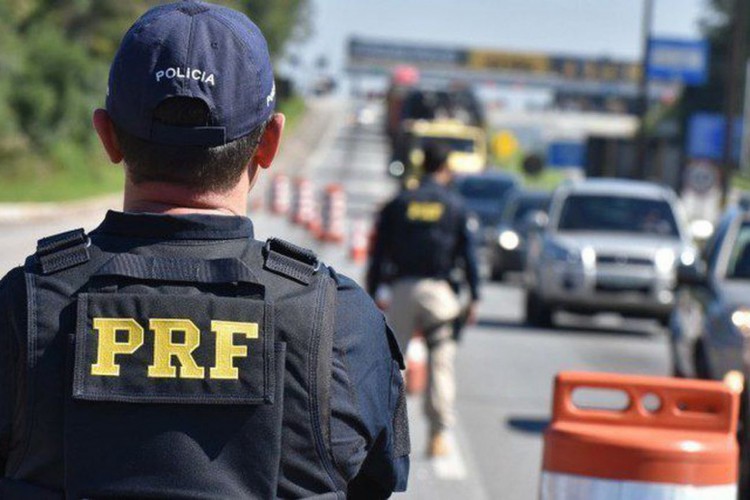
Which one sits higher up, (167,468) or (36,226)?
(167,468)

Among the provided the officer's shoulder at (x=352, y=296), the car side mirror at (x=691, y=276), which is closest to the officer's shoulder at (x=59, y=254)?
the officer's shoulder at (x=352, y=296)

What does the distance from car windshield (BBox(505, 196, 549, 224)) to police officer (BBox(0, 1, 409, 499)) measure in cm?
2773

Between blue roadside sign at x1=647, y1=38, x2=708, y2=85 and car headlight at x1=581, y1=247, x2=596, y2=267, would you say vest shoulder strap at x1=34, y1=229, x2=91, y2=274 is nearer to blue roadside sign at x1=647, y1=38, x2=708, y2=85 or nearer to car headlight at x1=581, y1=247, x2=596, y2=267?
car headlight at x1=581, y1=247, x2=596, y2=267

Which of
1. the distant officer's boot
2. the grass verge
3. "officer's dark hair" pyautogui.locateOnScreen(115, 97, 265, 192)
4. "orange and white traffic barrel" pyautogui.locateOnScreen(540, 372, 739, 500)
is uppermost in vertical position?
"officer's dark hair" pyautogui.locateOnScreen(115, 97, 265, 192)

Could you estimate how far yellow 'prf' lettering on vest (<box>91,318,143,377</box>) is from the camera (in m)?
2.83

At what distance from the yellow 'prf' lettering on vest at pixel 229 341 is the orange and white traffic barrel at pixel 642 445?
9.53ft

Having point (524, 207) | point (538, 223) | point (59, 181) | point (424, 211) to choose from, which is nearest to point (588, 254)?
point (538, 223)

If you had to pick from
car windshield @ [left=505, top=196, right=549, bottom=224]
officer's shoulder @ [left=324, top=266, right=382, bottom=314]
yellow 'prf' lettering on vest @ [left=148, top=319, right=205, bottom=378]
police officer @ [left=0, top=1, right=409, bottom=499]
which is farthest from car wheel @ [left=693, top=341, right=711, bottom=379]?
car windshield @ [left=505, top=196, right=549, bottom=224]

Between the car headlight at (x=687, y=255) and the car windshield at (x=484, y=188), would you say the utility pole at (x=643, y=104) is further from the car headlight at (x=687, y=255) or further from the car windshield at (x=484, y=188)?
the car headlight at (x=687, y=255)

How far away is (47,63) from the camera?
5191 centimetres

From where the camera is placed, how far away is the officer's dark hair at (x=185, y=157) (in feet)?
9.53

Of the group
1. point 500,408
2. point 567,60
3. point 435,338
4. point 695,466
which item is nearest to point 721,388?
point 695,466

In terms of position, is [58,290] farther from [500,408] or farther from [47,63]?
[47,63]

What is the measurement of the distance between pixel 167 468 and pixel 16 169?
157 feet
